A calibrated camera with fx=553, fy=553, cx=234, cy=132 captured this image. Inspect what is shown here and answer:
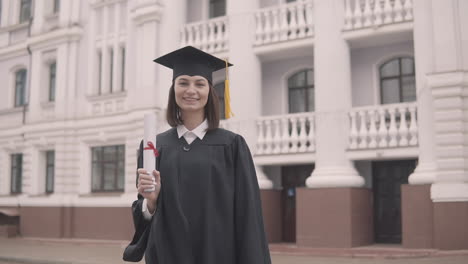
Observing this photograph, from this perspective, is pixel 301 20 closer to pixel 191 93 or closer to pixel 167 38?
pixel 167 38

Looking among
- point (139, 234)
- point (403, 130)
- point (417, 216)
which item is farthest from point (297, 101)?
point (139, 234)

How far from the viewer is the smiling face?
356cm

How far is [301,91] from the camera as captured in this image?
53.9ft

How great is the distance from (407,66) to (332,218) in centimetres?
470

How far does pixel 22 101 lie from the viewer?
862 inches

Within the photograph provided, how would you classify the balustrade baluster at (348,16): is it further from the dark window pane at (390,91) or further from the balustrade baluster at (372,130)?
the balustrade baluster at (372,130)

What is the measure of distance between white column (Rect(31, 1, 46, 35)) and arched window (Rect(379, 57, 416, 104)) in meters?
12.7

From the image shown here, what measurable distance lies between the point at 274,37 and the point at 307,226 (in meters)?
5.27

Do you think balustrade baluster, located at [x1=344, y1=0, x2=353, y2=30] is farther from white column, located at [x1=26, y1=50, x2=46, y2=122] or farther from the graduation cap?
white column, located at [x1=26, y1=50, x2=46, y2=122]

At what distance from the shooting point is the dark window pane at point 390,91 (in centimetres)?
1485

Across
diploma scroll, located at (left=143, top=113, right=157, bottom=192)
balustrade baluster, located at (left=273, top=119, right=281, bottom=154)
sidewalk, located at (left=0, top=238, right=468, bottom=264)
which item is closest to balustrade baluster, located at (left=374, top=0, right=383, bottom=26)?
balustrade baluster, located at (left=273, top=119, right=281, bottom=154)

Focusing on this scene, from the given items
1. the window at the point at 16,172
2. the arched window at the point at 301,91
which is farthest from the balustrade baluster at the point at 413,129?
the window at the point at 16,172

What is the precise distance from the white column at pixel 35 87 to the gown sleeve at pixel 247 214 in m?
18.2

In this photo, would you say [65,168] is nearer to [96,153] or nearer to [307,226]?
[96,153]
